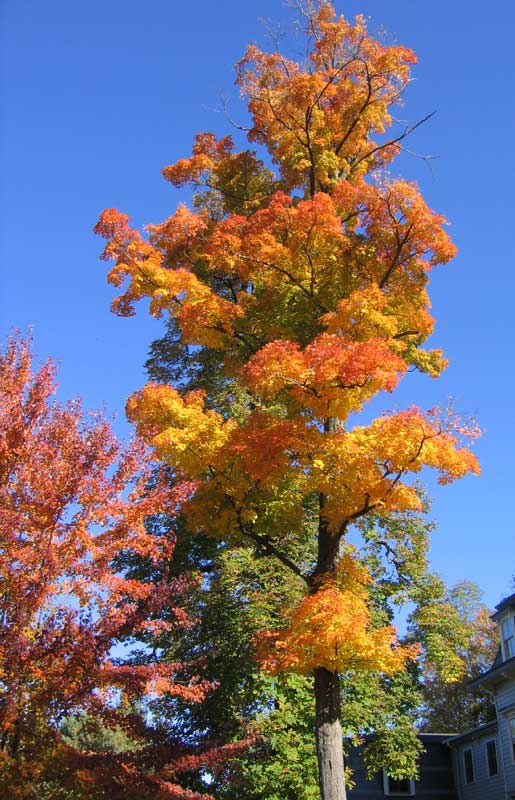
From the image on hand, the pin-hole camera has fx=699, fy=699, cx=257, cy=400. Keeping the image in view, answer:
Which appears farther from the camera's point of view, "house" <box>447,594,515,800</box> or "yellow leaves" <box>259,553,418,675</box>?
"house" <box>447,594,515,800</box>

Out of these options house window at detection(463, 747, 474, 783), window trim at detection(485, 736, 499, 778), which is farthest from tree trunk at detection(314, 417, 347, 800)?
house window at detection(463, 747, 474, 783)

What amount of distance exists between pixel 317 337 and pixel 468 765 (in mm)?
21262

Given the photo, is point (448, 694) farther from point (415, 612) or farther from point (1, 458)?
point (1, 458)

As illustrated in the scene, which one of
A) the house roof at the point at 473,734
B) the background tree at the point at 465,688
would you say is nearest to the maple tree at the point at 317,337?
the house roof at the point at 473,734

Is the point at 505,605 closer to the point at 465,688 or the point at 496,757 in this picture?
the point at 496,757

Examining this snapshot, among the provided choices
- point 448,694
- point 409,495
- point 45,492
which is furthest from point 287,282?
point 448,694

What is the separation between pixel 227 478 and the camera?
9922 mm

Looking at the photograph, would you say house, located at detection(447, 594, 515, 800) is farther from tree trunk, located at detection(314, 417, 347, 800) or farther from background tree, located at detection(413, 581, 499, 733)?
tree trunk, located at detection(314, 417, 347, 800)

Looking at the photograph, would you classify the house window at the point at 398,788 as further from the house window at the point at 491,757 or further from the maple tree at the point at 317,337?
the maple tree at the point at 317,337

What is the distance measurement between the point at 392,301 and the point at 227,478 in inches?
155

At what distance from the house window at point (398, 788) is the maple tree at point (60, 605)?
18.7 metres

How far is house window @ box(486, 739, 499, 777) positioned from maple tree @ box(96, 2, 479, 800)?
12.8 metres

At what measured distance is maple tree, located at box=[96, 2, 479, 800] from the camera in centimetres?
860

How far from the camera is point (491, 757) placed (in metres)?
22.7
